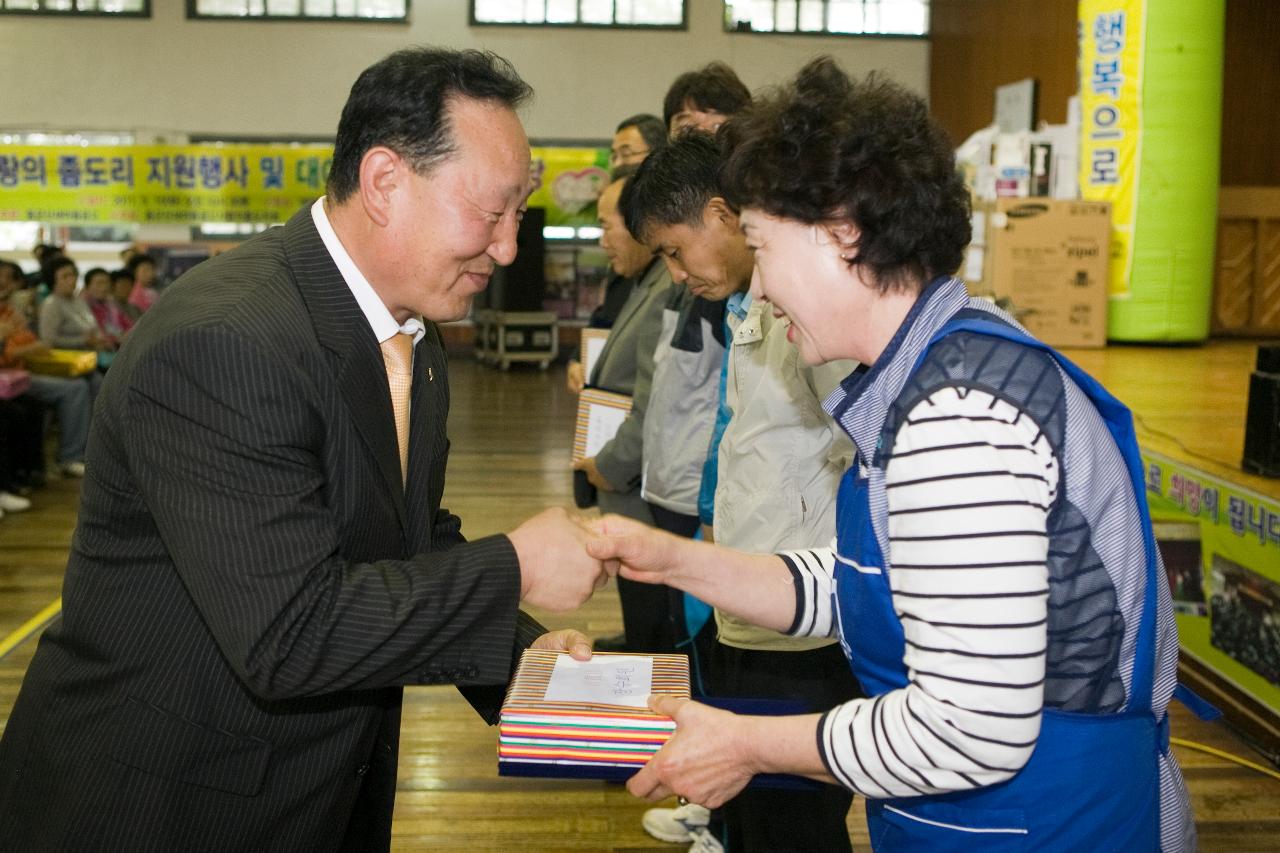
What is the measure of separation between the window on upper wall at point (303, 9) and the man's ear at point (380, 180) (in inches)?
564

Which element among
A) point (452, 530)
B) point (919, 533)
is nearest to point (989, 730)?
point (919, 533)

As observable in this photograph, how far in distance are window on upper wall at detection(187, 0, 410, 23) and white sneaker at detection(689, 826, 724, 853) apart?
13.6 metres

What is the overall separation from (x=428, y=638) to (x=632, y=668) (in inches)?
14.5

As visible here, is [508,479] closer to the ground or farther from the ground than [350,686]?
closer to the ground

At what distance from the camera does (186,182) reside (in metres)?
13.3

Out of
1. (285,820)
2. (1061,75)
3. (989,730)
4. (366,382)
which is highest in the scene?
(1061,75)

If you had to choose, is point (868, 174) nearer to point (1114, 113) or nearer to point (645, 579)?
point (645, 579)

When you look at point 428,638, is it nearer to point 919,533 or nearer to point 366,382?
point 366,382

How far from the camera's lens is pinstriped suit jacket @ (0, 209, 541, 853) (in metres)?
1.26

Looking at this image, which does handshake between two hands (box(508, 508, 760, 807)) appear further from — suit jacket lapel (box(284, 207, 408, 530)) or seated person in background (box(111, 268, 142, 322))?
seated person in background (box(111, 268, 142, 322))

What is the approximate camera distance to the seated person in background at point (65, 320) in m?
8.43

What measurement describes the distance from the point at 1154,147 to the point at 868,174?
737 centimetres

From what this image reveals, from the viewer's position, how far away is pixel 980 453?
1124 millimetres

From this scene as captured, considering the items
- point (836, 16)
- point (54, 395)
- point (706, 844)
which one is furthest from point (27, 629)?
point (836, 16)
